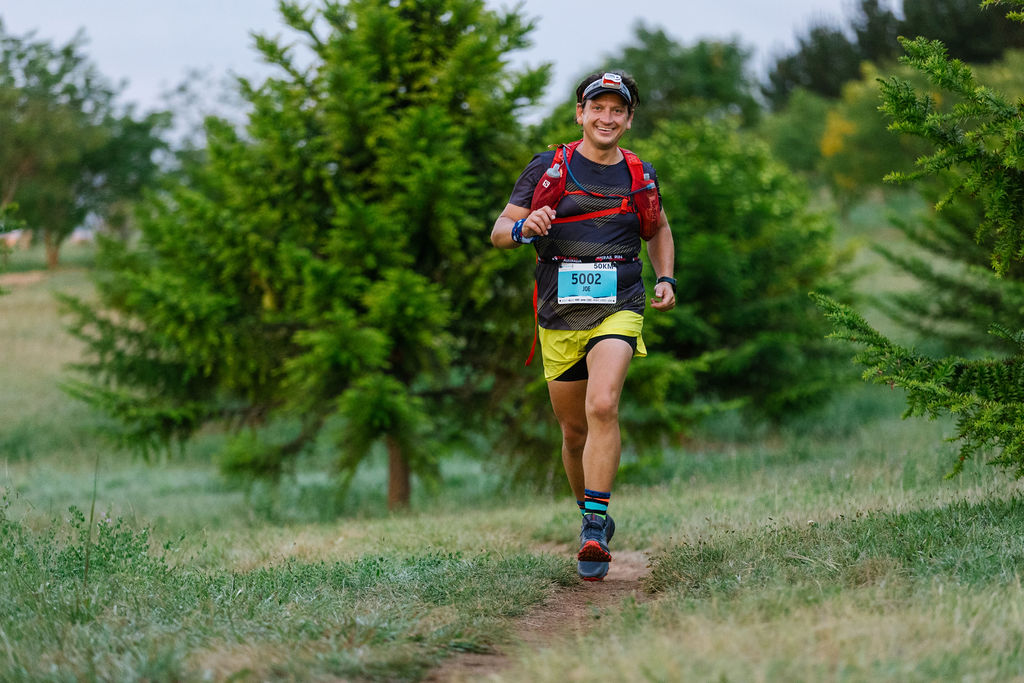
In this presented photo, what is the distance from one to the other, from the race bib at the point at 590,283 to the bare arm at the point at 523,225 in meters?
0.29

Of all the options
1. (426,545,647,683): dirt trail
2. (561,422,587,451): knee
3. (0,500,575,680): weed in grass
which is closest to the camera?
(0,500,575,680): weed in grass

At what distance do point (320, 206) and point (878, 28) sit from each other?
58.4 m

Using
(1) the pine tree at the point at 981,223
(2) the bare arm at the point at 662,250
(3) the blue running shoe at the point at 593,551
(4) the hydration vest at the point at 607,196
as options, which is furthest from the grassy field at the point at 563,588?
(4) the hydration vest at the point at 607,196

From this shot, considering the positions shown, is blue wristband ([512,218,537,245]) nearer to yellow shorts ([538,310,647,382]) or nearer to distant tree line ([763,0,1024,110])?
yellow shorts ([538,310,647,382])

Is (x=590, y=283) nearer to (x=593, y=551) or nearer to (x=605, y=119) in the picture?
(x=605, y=119)

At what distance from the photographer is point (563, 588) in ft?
15.4

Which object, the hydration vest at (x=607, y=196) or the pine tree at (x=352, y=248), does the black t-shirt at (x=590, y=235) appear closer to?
the hydration vest at (x=607, y=196)

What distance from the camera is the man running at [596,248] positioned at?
190 inches

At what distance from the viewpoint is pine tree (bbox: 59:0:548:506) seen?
378 inches

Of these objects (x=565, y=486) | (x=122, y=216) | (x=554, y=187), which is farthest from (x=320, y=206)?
(x=122, y=216)

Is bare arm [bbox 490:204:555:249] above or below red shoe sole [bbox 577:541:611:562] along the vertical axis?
above

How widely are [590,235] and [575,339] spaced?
0.58 m

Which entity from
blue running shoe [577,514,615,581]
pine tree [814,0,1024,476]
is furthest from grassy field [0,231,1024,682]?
pine tree [814,0,1024,476]

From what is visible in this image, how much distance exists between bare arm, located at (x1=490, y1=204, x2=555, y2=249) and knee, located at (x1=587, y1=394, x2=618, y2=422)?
2.98 ft
